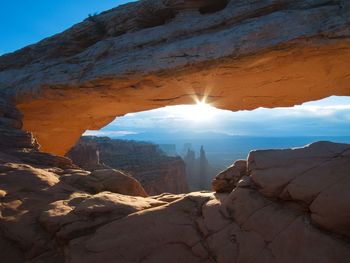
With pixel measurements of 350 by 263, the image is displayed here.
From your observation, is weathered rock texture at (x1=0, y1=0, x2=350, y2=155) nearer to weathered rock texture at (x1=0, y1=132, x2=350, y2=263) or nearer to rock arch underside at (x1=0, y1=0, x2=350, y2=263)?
rock arch underside at (x1=0, y1=0, x2=350, y2=263)

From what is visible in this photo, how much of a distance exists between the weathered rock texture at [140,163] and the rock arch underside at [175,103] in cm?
1623

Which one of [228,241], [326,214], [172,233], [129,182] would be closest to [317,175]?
[326,214]

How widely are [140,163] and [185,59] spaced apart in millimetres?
33879

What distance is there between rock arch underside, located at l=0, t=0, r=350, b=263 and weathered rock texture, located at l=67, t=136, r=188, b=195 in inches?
639

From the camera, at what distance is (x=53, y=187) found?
8.25 meters

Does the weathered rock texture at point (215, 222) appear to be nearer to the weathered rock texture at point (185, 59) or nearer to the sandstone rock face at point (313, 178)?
the sandstone rock face at point (313, 178)

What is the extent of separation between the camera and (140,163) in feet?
146

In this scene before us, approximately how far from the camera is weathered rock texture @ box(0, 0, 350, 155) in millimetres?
10570

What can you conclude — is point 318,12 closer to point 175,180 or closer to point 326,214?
point 326,214

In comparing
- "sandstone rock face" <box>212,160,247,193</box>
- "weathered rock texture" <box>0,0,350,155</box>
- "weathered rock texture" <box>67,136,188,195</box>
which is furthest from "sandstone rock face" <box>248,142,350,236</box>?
"weathered rock texture" <box>67,136,188,195</box>

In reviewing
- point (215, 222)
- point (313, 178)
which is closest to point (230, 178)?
point (215, 222)

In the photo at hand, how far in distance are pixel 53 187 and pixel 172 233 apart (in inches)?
148

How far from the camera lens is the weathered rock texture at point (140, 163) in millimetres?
36338

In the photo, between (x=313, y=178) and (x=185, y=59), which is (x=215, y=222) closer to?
(x=313, y=178)
